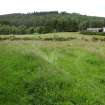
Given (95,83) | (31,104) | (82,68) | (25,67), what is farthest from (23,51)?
(31,104)

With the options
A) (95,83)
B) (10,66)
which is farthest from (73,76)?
(10,66)

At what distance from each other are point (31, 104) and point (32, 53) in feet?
16.8

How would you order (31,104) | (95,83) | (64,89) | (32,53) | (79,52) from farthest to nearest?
1. (79,52)
2. (32,53)
3. (95,83)
4. (64,89)
5. (31,104)

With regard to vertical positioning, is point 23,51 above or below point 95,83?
above

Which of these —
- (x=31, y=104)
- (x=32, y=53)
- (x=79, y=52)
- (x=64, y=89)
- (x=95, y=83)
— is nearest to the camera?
(x=31, y=104)

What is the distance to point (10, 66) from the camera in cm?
1410

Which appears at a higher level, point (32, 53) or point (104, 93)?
point (32, 53)

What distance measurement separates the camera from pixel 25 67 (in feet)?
46.4

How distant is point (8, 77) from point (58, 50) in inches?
303

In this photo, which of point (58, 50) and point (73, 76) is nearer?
point (73, 76)

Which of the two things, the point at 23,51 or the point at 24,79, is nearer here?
the point at 24,79

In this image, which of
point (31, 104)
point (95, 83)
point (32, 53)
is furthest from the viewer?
point (32, 53)

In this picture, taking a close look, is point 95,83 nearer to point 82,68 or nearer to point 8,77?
point 82,68

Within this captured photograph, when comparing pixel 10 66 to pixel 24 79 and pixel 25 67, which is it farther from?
pixel 24 79
